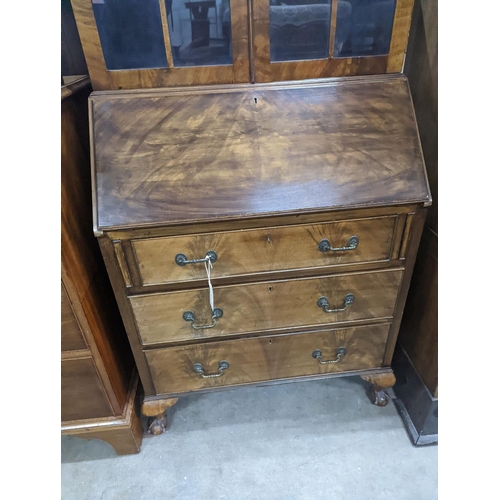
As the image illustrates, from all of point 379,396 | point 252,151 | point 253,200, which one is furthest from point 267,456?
point 252,151

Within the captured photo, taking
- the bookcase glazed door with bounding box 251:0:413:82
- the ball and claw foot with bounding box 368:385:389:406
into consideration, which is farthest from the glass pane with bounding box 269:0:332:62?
the ball and claw foot with bounding box 368:385:389:406

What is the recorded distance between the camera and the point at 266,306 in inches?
44.0

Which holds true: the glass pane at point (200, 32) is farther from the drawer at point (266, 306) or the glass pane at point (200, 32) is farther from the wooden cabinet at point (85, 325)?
the drawer at point (266, 306)

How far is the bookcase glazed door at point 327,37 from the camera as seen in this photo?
3.15 ft

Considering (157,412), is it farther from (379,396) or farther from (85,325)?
(379,396)

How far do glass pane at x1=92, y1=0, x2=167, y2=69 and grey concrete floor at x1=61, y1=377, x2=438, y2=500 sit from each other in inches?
46.5

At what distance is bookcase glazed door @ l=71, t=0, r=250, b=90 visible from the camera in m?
0.93

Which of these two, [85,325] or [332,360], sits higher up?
[85,325]

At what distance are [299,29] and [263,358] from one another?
3.14 ft

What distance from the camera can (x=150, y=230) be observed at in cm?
94

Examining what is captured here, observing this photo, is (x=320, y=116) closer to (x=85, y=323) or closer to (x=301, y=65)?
(x=301, y=65)

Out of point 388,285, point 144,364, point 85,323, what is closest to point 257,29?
point 388,285

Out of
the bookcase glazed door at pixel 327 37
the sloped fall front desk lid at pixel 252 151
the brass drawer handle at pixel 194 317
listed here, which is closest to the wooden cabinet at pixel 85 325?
the sloped fall front desk lid at pixel 252 151

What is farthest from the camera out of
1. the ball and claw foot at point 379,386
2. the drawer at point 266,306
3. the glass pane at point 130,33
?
the ball and claw foot at point 379,386
